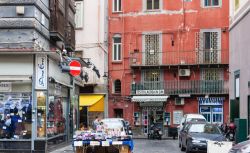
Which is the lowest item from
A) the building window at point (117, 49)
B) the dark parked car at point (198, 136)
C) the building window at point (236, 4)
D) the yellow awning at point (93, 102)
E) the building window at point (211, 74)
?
the dark parked car at point (198, 136)

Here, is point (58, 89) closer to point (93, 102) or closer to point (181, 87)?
point (93, 102)

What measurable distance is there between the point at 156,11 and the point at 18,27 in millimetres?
26613

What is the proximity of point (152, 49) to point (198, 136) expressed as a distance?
22.1 meters

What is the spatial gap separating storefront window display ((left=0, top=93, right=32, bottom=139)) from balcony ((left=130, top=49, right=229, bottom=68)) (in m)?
24.2

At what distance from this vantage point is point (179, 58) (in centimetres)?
4569

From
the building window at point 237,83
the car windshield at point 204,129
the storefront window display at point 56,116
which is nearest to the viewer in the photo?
the storefront window display at point 56,116

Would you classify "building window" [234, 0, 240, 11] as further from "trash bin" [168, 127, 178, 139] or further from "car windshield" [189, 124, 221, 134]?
"trash bin" [168, 127, 178, 139]

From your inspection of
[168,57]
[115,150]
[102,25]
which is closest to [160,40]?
[168,57]

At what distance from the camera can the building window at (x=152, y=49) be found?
46062 mm

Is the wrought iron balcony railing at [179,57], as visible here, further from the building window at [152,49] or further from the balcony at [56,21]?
the balcony at [56,21]

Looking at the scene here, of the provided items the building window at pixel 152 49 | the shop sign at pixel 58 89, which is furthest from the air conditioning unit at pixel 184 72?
the shop sign at pixel 58 89

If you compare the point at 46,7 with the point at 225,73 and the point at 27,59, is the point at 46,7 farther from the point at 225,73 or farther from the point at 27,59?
the point at 225,73

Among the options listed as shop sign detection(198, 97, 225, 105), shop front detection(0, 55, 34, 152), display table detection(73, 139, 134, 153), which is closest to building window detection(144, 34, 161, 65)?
shop sign detection(198, 97, 225, 105)

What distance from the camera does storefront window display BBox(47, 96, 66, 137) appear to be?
2388 centimetres
